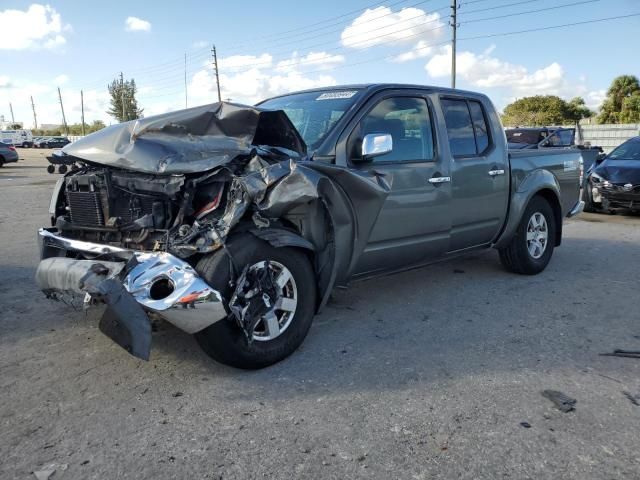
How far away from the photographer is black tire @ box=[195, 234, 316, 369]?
319 cm

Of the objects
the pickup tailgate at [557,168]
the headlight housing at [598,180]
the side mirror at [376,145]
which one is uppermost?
the side mirror at [376,145]

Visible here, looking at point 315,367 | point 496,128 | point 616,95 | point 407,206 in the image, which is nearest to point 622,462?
point 315,367

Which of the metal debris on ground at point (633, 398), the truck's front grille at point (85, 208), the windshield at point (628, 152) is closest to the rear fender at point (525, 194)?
the metal debris on ground at point (633, 398)

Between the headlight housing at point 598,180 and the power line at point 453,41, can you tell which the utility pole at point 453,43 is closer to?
the power line at point 453,41

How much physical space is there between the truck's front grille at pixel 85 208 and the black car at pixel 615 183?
32.5ft

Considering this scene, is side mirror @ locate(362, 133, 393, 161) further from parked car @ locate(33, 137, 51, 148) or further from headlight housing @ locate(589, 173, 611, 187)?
parked car @ locate(33, 137, 51, 148)

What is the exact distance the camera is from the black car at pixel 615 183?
10.2 meters

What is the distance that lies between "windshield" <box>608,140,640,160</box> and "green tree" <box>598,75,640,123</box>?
30.4m

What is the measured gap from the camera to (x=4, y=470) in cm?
242

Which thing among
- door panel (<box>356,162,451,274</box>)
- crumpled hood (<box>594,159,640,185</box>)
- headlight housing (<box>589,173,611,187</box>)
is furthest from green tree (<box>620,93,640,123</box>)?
door panel (<box>356,162,451,274</box>)

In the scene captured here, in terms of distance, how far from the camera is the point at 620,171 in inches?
414

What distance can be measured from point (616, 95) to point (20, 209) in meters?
42.4

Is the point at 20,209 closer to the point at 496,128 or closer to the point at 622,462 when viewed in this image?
the point at 496,128

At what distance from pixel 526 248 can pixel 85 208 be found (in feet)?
14.4
